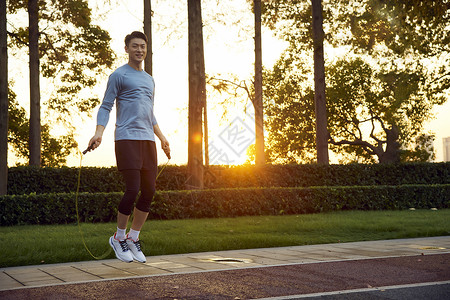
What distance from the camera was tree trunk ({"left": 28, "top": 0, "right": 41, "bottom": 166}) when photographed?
2203 centimetres

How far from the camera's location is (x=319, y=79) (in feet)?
74.3

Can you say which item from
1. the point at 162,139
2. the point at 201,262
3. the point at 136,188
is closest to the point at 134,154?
the point at 136,188

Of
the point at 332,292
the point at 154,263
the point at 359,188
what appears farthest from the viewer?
the point at 359,188

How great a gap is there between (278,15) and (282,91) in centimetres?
1551

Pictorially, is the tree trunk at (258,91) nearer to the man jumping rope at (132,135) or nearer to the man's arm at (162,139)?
the man's arm at (162,139)

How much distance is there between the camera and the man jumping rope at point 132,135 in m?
6.18

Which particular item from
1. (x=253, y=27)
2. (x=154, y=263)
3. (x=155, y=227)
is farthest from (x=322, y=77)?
(x=154, y=263)

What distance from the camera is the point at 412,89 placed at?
28328 mm

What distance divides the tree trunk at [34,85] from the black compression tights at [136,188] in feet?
55.4

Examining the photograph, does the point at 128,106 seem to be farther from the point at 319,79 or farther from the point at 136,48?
the point at 319,79

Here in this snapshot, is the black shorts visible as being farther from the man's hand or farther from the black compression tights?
the man's hand

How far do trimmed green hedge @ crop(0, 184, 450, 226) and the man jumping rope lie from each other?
861cm

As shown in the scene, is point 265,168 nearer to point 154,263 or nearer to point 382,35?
point 382,35

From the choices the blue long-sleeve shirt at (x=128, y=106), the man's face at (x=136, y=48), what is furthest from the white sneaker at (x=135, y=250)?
the man's face at (x=136, y=48)
